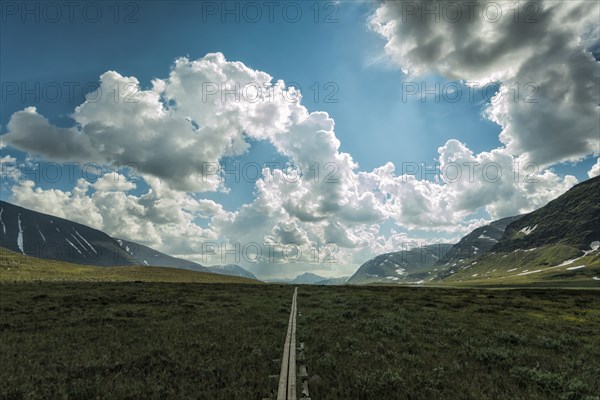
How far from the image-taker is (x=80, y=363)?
12227 mm

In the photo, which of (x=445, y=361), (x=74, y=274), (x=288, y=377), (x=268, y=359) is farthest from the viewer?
(x=74, y=274)

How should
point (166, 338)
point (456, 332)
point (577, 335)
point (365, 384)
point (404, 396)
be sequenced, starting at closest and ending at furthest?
point (404, 396), point (365, 384), point (166, 338), point (456, 332), point (577, 335)

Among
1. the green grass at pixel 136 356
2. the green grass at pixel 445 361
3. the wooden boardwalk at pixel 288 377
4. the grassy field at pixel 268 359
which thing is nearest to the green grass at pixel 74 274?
the green grass at pixel 136 356

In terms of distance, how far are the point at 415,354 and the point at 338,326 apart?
23.0 ft

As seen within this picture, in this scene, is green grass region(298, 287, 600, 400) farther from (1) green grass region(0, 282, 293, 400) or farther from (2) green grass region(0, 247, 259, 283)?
(2) green grass region(0, 247, 259, 283)

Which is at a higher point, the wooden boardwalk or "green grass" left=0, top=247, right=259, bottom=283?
the wooden boardwalk

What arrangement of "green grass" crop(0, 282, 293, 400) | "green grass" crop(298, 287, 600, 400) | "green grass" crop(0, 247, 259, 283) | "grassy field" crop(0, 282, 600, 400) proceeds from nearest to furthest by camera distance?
"green grass" crop(0, 282, 293, 400) → "grassy field" crop(0, 282, 600, 400) → "green grass" crop(298, 287, 600, 400) → "green grass" crop(0, 247, 259, 283)

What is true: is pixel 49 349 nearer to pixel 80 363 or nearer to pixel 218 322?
pixel 80 363

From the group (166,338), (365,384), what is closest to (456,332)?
(365,384)

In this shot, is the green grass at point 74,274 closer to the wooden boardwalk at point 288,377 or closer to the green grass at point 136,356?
the green grass at point 136,356

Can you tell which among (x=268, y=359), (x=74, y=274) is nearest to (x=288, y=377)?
(x=268, y=359)

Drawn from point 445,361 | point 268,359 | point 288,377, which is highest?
point 288,377

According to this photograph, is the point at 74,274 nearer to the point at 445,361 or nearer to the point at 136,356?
the point at 136,356

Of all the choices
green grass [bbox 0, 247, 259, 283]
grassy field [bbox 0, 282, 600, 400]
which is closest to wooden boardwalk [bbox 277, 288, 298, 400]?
grassy field [bbox 0, 282, 600, 400]
